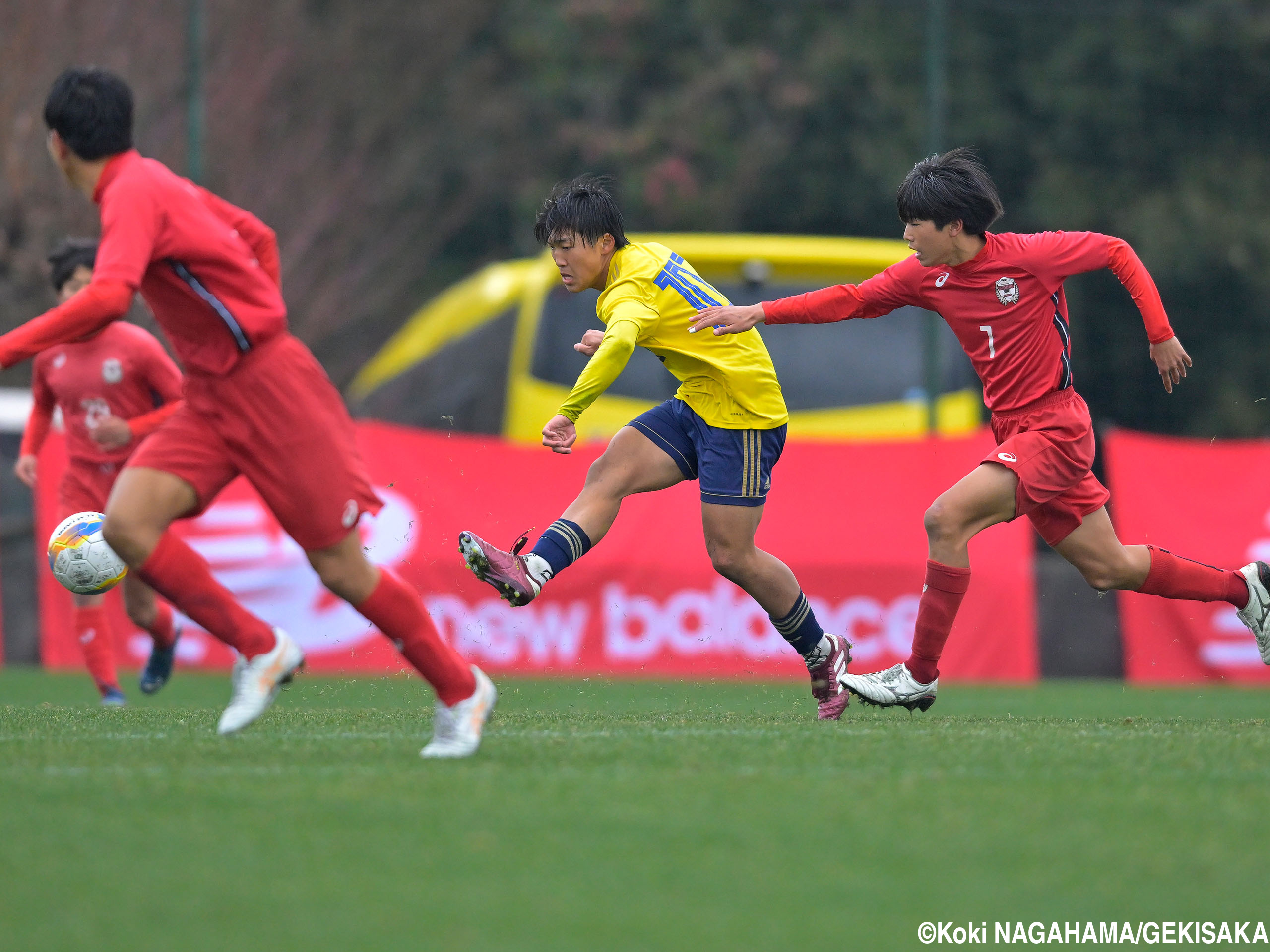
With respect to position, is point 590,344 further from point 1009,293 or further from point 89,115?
point 89,115

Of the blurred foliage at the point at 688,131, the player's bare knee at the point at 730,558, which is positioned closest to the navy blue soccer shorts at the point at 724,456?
the player's bare knee at the point at 730,558

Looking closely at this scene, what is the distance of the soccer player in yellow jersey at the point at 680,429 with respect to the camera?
6.34 m

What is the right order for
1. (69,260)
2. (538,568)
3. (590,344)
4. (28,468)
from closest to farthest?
1. (538,568)
2. (590,344)
3. (69,260)
4. (28,468)

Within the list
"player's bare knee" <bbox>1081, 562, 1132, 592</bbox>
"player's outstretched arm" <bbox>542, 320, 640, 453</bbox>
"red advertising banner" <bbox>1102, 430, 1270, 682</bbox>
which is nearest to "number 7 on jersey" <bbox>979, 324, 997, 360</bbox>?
"player's bare knee" <bbox>1081, 562, 1132, 592</bbox>

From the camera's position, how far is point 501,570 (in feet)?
19.9

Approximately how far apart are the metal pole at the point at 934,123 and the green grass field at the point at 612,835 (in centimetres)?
668

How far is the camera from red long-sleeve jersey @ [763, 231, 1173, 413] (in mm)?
6367

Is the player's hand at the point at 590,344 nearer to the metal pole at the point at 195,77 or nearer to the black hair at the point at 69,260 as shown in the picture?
the black hair at the point at 69,260

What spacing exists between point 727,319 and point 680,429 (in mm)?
557

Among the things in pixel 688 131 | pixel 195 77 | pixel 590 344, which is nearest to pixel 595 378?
pixel 590 344

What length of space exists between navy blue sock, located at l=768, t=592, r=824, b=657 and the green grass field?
589mm

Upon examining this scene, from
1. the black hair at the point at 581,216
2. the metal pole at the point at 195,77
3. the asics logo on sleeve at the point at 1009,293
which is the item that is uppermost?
the metal pole at the point at 195,77

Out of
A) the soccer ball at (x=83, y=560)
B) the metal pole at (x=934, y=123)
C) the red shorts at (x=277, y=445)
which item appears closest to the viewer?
the red shorts at (x=277, y=445)

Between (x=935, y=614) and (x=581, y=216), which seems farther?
(x=935, y=614)
